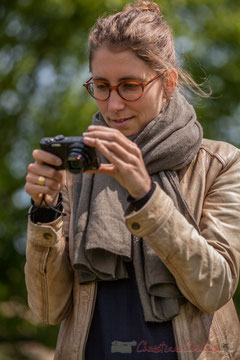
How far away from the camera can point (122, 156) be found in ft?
6.43

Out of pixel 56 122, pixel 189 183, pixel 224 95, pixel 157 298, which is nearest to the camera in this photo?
pixel 157 298

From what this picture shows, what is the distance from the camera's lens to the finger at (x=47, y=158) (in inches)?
80.9

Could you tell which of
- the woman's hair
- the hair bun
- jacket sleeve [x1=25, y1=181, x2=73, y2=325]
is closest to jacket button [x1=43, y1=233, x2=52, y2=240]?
jacket sleeve [x1=25, y1=181, x2=73, y2=325]

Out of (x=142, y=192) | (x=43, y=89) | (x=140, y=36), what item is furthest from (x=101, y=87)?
(x=43, y=89)

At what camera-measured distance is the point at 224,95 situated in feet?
19.5

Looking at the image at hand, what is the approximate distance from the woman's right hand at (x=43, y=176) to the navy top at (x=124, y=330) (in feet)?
1.42

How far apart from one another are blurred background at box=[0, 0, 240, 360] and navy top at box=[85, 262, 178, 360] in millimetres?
3792

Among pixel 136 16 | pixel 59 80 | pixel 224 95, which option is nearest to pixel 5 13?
pixel 59 80

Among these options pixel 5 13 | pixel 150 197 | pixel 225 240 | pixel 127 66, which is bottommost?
pixel 225 240

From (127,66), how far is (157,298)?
0.87 meters

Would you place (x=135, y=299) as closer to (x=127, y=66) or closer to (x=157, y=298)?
(x=157, y=298)

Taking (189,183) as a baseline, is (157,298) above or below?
below

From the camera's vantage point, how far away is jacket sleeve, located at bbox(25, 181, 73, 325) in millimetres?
2205

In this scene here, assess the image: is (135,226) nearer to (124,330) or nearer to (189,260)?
(189,260)
